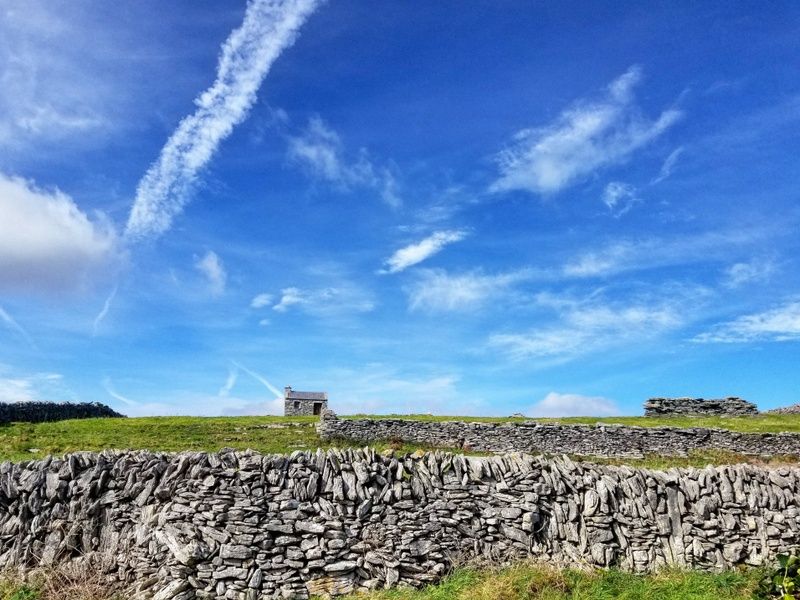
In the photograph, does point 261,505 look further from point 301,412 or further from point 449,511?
point 301,412

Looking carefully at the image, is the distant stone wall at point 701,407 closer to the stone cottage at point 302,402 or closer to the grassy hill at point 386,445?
the grassy hill at point 386,445

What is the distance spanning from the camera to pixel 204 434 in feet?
105

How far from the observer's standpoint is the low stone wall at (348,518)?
40.9 feet

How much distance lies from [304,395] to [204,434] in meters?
27.2

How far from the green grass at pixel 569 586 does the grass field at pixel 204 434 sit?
1108 centimetres

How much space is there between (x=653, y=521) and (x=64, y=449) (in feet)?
72.3

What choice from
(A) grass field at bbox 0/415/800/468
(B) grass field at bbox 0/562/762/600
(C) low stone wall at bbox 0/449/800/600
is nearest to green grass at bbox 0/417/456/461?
(A) grass field at bbox 0/415/800/468

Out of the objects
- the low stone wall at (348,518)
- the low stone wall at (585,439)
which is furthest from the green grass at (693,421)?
the low stone wall at (348,518)

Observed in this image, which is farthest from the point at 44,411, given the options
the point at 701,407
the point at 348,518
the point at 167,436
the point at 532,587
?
the point at 701,407

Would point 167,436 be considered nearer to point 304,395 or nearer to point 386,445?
point 386,445

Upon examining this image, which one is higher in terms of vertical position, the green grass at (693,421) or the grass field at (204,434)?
the green grass at (693,421)

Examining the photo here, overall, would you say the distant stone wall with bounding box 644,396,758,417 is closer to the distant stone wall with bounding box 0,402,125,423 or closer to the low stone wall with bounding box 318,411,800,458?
the low stone wall with bounding box 318,411,800,458

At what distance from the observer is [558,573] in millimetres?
12297

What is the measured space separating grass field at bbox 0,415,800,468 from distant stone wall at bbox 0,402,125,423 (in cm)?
482
